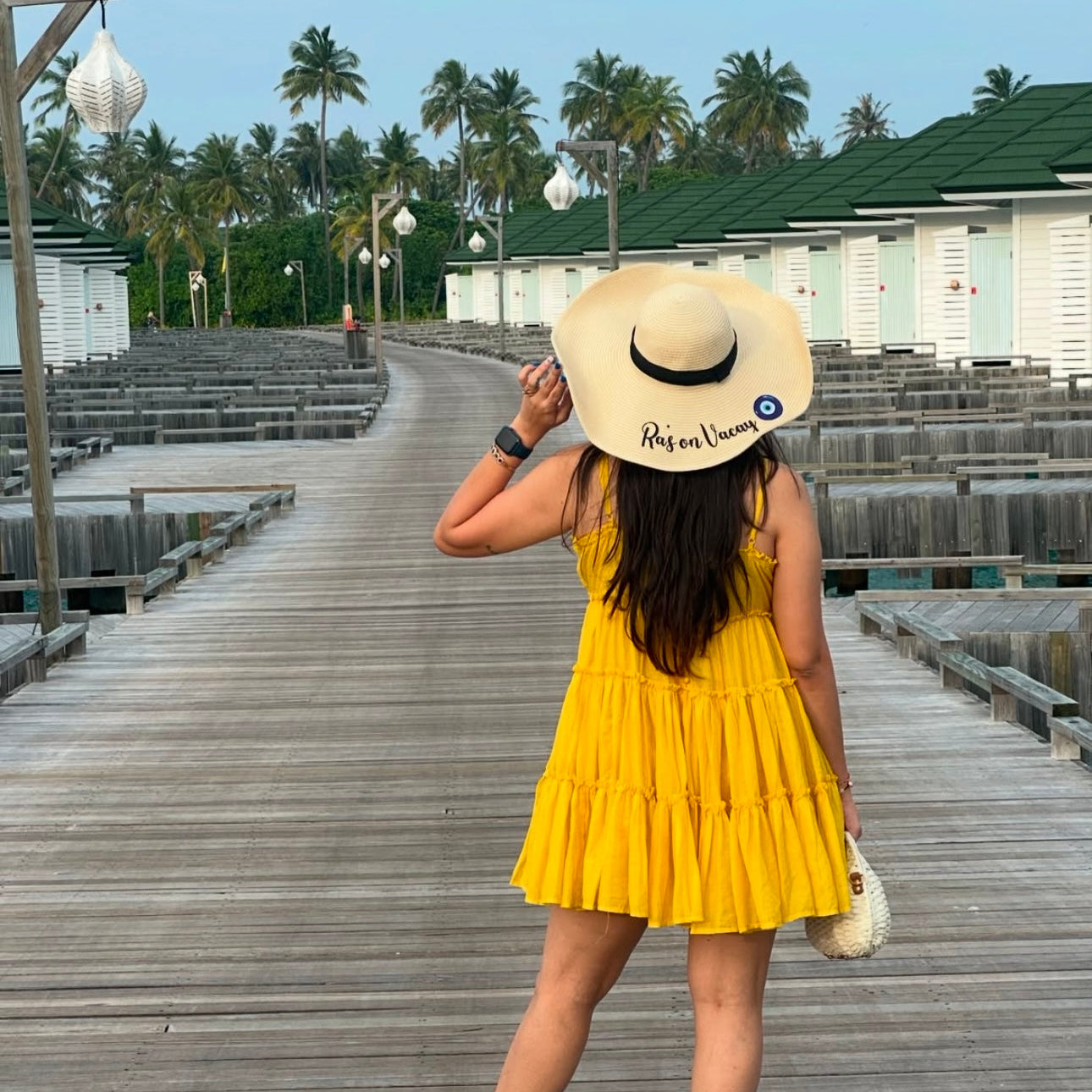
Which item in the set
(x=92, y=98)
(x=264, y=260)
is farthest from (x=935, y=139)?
(x=264, y=260)

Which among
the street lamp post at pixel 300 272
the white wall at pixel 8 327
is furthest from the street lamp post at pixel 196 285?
the white wall at pixel 8 327

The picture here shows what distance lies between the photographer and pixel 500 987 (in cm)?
545

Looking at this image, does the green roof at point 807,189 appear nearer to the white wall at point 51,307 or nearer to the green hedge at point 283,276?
the white wall at point 51,307

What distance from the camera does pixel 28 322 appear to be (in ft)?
38.3

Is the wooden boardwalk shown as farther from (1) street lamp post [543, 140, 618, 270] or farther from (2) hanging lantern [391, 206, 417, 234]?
(2) hanging lantern [391, 206, 417, 234]

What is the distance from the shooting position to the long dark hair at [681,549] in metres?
3.50

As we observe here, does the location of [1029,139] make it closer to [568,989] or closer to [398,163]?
[568,989]

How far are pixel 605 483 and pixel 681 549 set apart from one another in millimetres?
198

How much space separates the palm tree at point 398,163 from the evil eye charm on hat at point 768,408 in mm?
121544

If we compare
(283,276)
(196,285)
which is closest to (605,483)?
(196,285)

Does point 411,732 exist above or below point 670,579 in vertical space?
below

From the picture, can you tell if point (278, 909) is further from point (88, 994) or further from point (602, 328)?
Result: point (602, 328)

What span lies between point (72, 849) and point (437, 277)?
397 ft

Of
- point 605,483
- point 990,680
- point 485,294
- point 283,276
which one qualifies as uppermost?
point 283,276
